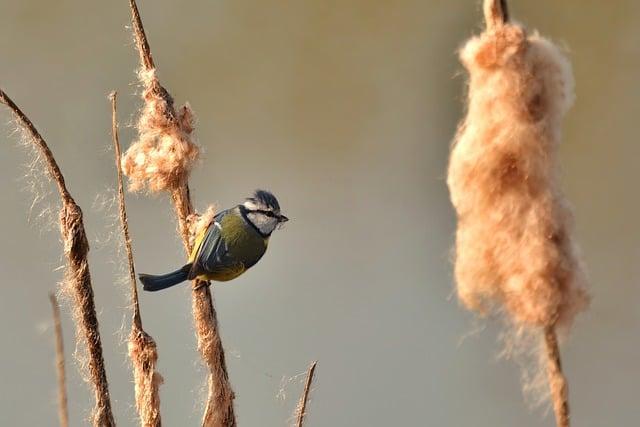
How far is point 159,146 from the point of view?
0.76m

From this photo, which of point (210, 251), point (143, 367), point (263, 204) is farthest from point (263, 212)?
point (143, 367)

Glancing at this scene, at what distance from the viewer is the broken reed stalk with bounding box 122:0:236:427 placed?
688 millimetres

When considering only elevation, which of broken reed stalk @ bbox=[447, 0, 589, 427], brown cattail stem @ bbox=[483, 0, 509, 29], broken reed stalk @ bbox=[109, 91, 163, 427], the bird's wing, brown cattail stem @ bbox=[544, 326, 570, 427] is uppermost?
the bird's wing

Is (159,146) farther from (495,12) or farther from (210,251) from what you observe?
(495,12)

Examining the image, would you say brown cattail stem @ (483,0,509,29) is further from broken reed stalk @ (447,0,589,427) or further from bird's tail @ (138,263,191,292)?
bird's tail @ (138,263,191,292)

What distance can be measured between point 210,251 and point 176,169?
121 mm

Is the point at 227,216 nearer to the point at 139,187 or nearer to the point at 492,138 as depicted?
the point at 139,187

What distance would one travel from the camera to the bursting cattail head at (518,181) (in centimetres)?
61

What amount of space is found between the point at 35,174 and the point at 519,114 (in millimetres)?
340

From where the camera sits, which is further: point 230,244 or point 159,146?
point 230,244

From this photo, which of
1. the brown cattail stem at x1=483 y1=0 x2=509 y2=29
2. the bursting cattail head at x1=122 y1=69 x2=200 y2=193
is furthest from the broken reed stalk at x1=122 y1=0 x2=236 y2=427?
the brown cattail stem at x1=483 y1=0 x2=509 y2=29

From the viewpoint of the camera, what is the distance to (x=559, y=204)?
0.61 m

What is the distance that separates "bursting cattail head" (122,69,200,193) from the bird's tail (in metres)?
0.09

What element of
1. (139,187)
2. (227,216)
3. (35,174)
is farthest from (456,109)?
(35,174)
